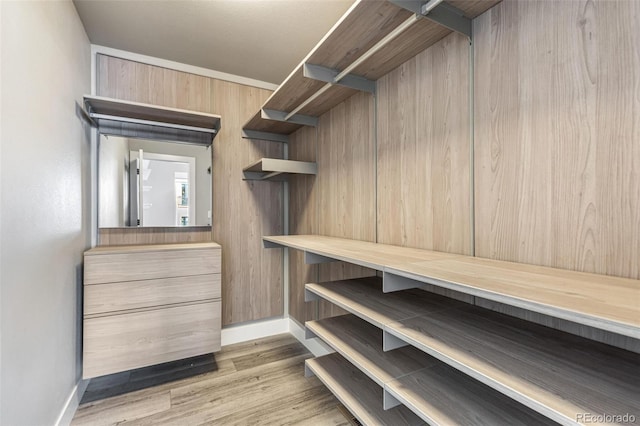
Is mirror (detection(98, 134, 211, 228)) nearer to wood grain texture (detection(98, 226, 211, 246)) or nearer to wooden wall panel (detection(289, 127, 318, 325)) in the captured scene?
wood grain texture (detection(98, 226, 211, 246))

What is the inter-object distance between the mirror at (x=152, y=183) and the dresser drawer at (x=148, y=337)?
2.59ft

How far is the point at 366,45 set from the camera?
57.2 inches

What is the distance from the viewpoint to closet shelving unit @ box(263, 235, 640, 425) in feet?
1.98

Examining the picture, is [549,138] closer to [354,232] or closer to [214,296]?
[354,232]

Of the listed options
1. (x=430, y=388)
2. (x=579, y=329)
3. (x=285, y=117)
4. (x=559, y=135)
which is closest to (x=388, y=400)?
(x=430, y=388)

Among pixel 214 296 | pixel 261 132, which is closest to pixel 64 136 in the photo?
pixel 214 296

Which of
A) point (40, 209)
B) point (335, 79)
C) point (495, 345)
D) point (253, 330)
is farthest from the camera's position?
point (253, 330)

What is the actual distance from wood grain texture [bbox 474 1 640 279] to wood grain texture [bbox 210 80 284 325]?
2.12 metres

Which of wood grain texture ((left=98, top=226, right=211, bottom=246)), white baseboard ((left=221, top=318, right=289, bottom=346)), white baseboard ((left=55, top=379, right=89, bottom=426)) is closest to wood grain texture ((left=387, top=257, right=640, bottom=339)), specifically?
white baseboard ((left=55, top=379, right=89, bottom=426))

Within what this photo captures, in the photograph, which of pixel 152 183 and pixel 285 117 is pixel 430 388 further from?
pixel 152 183

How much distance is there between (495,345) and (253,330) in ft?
7.94

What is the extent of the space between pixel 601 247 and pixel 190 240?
2640 millimetres

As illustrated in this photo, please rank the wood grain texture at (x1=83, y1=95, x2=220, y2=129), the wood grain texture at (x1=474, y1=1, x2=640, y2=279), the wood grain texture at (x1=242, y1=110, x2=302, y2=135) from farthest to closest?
1. the wood grain texture at (x1=242, y1=110, x2=302, y2=135)
2. the wood grain texture at (x1=83, y1=95, x2=220, y2=129)
3. the wood grain texture at (x1=474, y1=1, x2=640, y2=279)

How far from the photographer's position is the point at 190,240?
258cm
